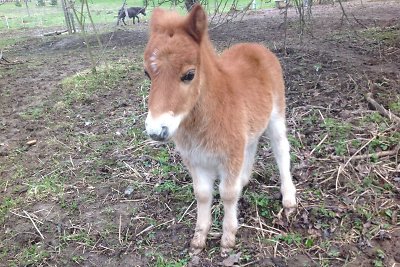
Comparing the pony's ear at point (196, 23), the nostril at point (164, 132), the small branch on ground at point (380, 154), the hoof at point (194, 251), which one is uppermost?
the pony's ear at point (196, 23)

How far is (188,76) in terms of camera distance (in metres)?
2.77

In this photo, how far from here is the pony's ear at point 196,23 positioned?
9.39ft

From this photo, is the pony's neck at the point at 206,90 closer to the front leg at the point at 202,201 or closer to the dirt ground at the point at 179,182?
the front leg at the point at 202,201

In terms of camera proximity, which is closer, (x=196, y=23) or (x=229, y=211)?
(x=196, y=23)

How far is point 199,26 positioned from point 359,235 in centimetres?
221

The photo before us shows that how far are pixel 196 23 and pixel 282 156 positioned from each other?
1728 millimetres

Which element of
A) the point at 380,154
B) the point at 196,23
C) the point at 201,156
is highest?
the point at 196,23

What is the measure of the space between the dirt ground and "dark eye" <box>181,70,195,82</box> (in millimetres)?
1568

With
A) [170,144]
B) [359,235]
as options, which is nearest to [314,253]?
[359,235]

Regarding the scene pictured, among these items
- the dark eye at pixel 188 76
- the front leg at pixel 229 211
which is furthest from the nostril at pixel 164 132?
the front leg at pixel 229 211

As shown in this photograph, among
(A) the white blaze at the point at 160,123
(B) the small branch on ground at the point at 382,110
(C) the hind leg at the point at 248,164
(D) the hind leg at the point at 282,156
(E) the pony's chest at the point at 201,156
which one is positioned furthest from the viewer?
(B) the small branch on ground at the point at 382,110

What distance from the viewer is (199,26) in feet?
9.46

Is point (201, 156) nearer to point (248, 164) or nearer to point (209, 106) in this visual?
point (209, 106)

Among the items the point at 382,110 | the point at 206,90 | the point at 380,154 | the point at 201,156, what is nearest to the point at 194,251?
the point at 201,156
